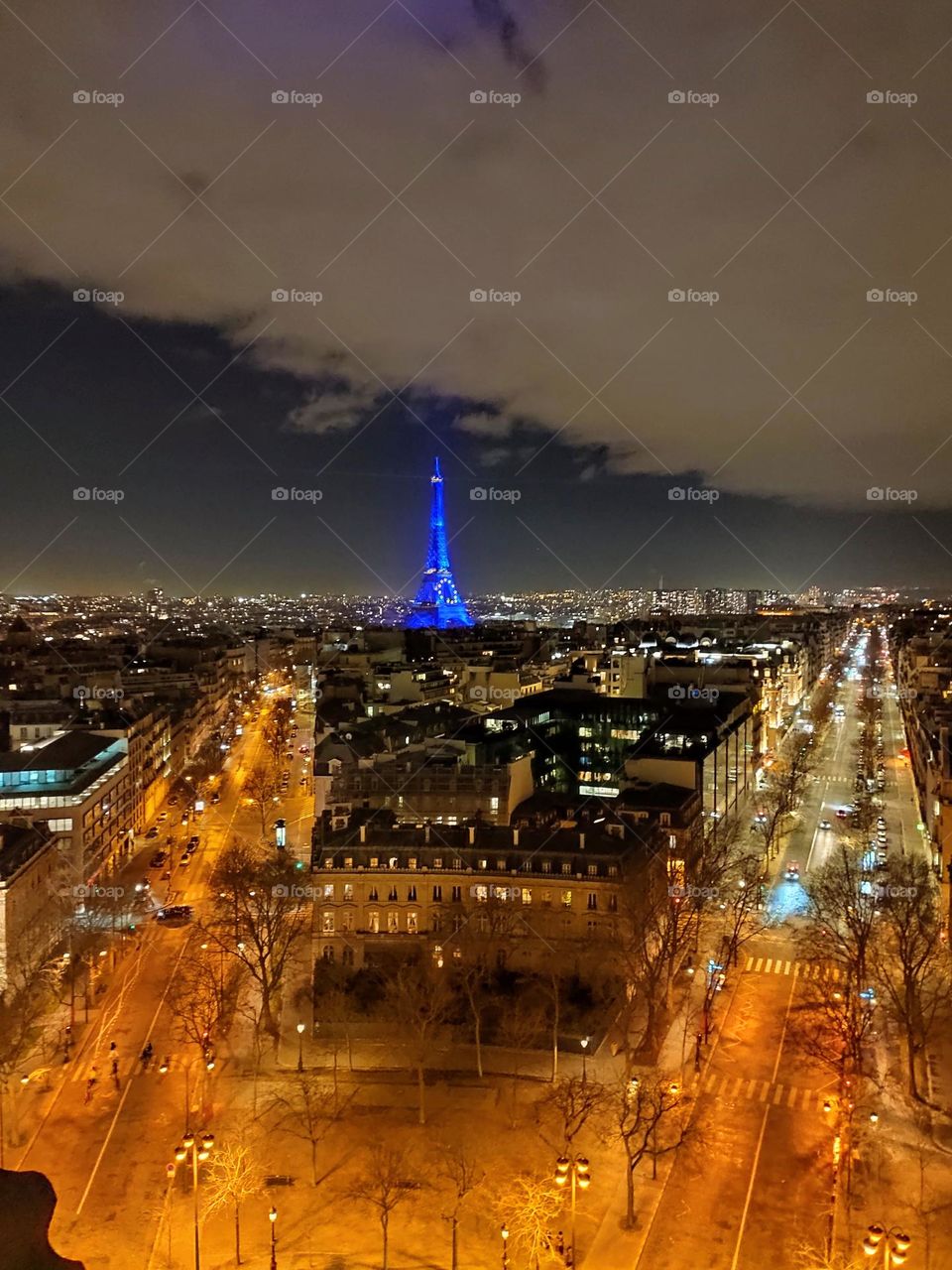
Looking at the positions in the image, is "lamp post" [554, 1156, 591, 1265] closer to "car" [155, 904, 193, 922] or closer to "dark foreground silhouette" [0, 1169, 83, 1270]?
"dark foreground silhouette" [0, 1169, 83, 1270]

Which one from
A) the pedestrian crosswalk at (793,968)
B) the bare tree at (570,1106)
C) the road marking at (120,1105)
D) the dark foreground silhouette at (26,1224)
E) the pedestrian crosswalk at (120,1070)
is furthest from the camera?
the pedestrian crosswalk at (793,968)

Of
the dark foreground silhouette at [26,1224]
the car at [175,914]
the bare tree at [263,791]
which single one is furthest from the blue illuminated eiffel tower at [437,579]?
the dark foreground silhouette at [26,1224]

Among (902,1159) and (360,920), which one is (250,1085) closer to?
(360,920)

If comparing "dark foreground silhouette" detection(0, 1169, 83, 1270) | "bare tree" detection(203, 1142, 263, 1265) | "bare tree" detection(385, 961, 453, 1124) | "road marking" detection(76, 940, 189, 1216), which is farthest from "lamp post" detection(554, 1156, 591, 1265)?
"road marking" detection(76, 940, 189, 1216)

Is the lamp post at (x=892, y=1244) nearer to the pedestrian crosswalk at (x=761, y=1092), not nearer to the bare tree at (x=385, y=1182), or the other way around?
the pedestrian crosswalk at (x=761, y=1092)

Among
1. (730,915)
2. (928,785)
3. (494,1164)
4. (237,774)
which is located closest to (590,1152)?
(494,1164)
